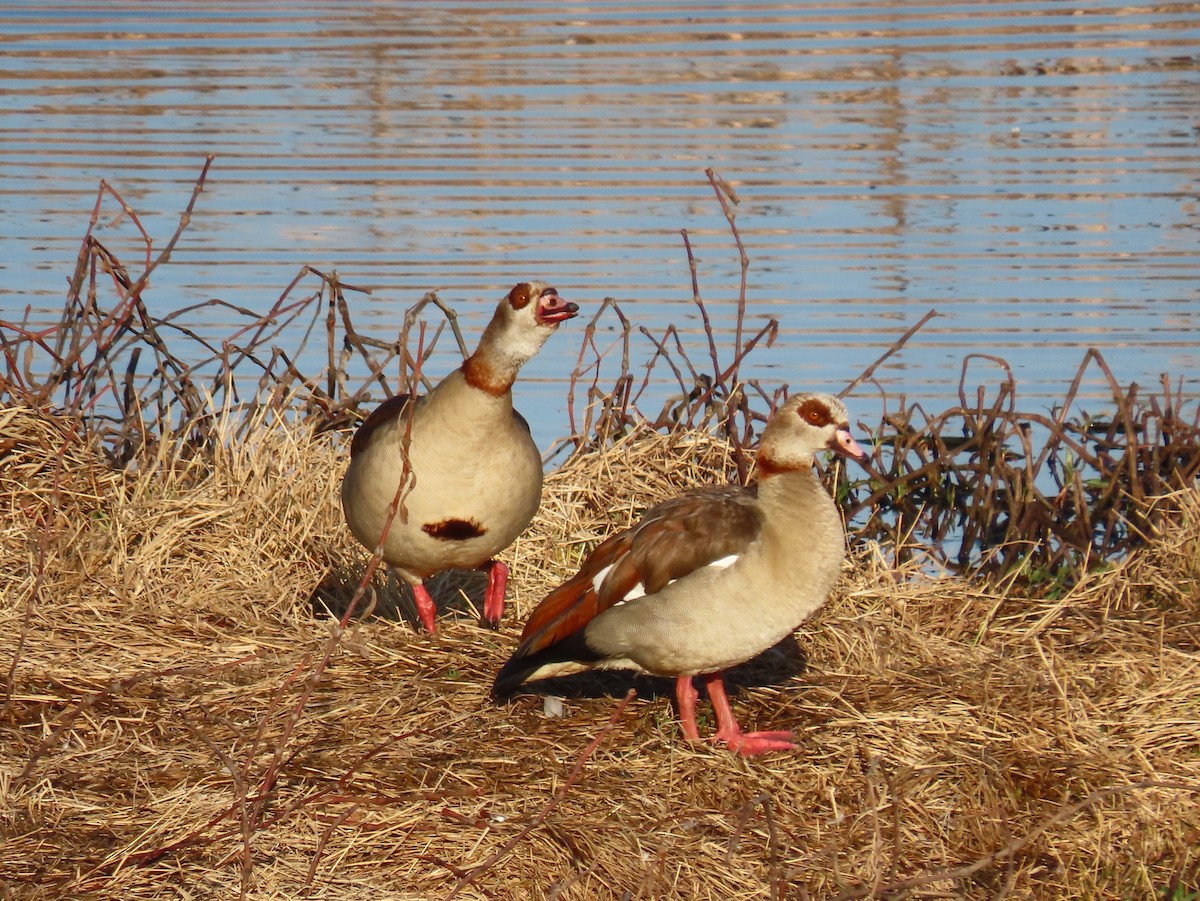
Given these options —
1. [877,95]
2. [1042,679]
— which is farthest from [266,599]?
[877,95]

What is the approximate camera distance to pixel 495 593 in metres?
5.81

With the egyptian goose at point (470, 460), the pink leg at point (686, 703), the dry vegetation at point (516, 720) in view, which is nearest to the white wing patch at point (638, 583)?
the pink leg at point (686, 703)

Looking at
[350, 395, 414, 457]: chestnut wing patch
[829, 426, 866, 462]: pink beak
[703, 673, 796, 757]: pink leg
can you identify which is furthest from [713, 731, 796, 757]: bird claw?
[350, 395, 414, 457]: chestnut wing patch

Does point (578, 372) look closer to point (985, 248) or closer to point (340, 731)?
point (340, 731)

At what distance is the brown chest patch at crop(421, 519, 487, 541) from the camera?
5.36 m

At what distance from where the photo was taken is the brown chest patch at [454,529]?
536cm

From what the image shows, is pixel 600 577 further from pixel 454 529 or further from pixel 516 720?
pixel 454 529

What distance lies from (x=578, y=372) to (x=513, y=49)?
13.5m

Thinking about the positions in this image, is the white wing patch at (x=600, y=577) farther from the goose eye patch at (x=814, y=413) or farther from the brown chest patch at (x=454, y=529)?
the goose eye patch at (x=814, y=413)

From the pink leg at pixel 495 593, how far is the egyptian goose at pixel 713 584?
78 cm

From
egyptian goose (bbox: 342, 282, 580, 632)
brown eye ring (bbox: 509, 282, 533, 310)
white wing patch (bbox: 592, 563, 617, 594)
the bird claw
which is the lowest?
the bird claw

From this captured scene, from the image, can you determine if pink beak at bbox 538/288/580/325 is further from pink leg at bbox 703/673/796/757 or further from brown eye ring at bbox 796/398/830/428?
pink leg at bbox 703/673/796/757

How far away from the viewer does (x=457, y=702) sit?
5020mm

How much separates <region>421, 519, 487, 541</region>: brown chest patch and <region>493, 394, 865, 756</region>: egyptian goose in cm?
47
